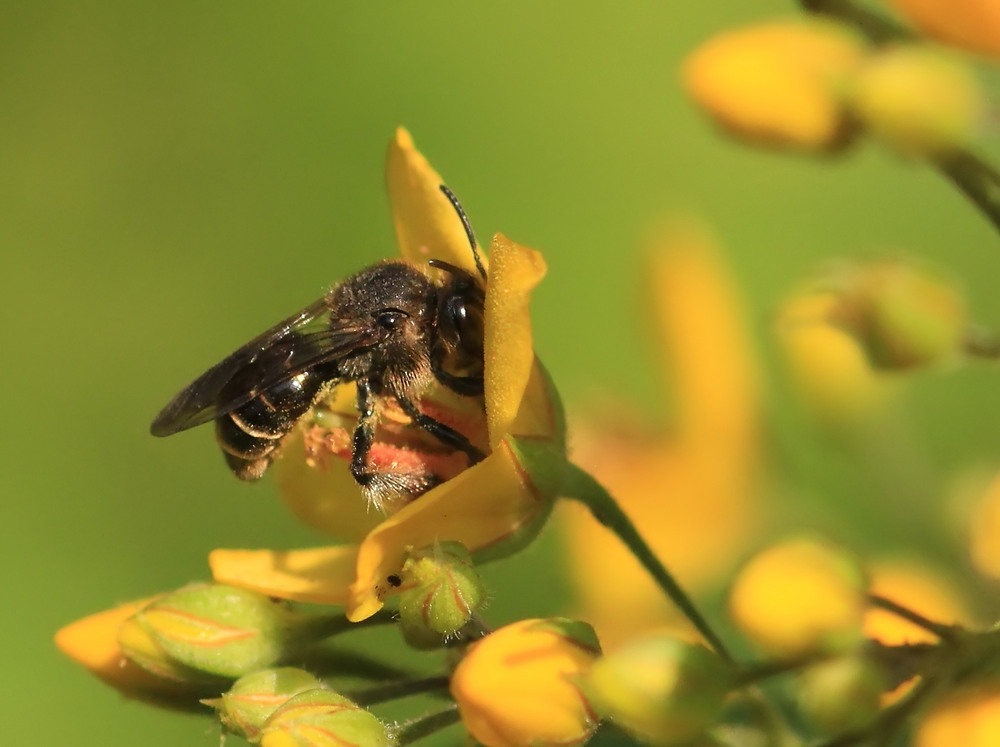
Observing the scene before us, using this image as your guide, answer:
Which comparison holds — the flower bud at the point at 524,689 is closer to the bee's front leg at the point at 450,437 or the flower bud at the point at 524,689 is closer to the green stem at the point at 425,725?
the green stem at the point at 425,725

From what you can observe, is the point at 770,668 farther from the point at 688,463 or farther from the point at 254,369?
the point at 688,463

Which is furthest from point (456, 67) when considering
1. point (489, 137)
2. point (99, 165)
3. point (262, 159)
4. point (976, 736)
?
point (976, 736)

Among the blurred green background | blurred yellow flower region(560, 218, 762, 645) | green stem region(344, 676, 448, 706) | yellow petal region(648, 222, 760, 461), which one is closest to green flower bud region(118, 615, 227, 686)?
green stem region(344, 676, 448, 706)

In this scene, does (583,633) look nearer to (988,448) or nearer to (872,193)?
(988,448)

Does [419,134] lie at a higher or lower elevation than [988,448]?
higher

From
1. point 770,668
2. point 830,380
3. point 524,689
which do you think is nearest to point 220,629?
point 524,689

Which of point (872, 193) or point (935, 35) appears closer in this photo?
Answer: point (935, 35)
